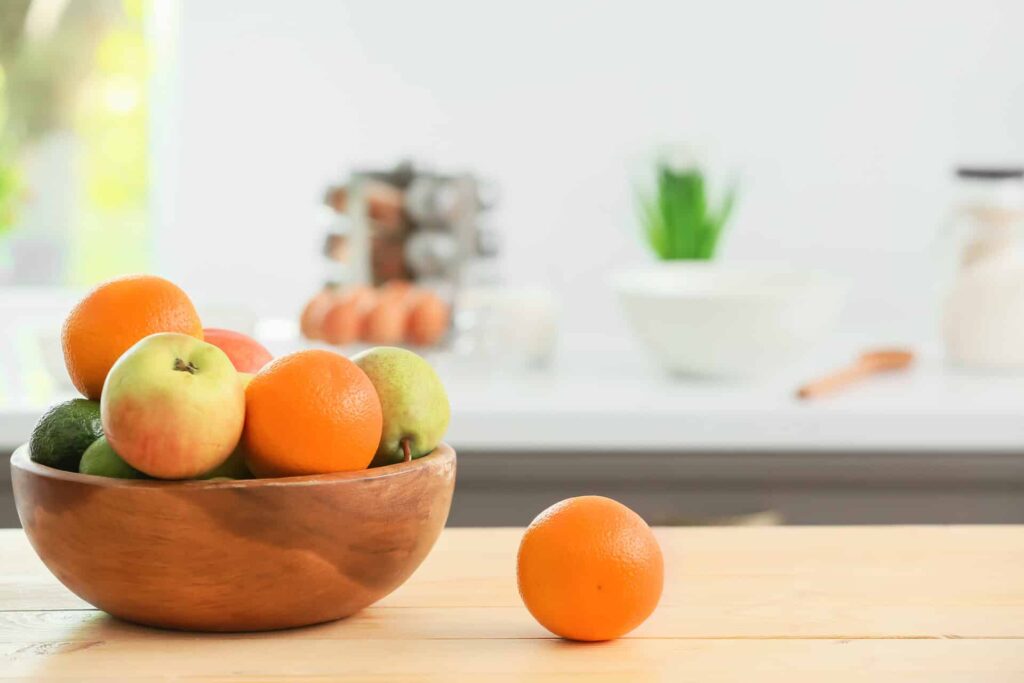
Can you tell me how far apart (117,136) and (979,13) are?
177 cm

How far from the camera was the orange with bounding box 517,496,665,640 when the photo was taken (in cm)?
77

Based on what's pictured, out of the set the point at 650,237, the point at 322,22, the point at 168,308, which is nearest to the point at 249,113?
the point at 322,22

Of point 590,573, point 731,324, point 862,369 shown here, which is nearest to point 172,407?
point 590,573

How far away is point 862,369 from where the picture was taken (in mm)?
2113

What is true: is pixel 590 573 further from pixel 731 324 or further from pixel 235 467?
pixel 731 324

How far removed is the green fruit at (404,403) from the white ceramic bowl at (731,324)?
1279 mm

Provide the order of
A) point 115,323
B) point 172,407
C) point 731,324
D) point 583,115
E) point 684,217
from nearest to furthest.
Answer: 1. point 172,407
2. point 115,323
3. point 731,324
4. point 684,217
5. point 583,115

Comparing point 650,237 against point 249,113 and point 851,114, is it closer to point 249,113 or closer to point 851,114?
point 851,114

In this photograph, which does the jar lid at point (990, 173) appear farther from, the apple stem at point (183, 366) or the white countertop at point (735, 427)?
the apple stem at point (183, 366)

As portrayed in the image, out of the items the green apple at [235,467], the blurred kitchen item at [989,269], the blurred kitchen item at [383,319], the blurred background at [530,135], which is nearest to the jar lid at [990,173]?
the blurred kitchen item at [989,269]

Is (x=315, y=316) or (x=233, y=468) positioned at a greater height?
(x=233, y=468)

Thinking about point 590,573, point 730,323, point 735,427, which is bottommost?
point 735,427

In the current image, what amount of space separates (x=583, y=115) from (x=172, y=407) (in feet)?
Answer: 6.89

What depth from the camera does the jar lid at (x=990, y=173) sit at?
2.21m
